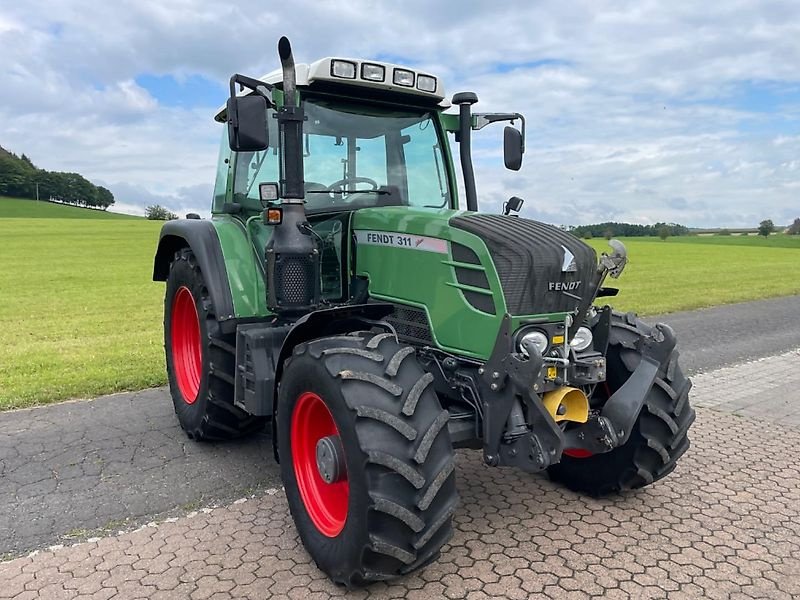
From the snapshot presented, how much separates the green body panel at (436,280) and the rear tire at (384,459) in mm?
427

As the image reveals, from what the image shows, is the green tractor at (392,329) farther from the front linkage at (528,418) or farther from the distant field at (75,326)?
the distant field at (75,326)

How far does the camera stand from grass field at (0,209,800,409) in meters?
7.65

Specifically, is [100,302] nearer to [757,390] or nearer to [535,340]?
[757,390]

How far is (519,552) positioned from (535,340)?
1.12 meters

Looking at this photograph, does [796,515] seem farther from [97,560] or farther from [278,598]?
[97,560]

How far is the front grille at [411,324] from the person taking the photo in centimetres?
390

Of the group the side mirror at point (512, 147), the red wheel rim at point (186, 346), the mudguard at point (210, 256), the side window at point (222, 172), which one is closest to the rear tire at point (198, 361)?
the red wheel rim at point (186, 346)

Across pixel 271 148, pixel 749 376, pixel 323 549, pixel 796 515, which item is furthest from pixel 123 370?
pixel 749 376

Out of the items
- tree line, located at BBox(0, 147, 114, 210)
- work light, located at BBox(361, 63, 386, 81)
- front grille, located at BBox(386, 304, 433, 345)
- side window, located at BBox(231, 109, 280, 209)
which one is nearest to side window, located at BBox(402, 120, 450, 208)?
work light, located at BBox(361, 63, 386, 81)

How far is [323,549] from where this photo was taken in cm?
338

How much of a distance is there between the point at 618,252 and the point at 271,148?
239 centimetres

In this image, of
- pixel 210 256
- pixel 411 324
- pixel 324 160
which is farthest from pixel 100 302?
pixel 411 324

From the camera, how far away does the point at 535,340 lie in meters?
3.54

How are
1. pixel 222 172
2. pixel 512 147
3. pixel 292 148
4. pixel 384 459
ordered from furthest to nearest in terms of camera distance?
pixel 222 172 → pixel 512 147 → pixel 292 148 → pixel 384 459
